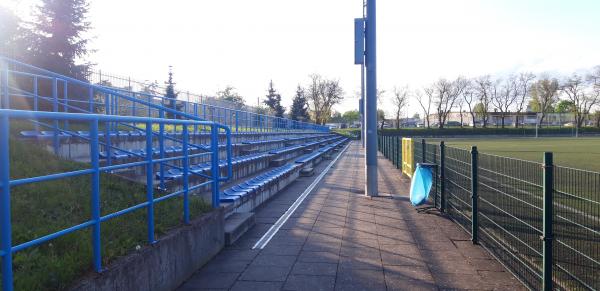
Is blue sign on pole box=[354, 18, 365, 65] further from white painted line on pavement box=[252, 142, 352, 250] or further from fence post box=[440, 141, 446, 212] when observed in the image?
fence post box=[440, 141, 446, 212]

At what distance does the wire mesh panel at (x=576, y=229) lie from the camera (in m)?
4.30

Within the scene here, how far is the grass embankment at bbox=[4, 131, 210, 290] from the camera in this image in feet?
12.3

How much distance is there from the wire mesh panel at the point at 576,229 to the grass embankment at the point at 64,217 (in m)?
3.97

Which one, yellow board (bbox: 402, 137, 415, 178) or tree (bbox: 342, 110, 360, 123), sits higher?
tree (bbox: 342, 110, 360, 123)

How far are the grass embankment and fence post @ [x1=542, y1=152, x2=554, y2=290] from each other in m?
3.85

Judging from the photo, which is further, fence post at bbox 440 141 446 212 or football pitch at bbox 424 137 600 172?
football pitch at bbox 424 137 600 172

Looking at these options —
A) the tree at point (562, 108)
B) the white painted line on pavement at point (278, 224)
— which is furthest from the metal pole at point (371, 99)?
the tree at point (562, 108)

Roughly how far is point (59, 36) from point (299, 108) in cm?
5646

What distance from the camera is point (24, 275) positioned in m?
3.54

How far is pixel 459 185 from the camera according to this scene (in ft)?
28.1

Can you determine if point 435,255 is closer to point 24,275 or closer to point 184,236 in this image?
point 184,236

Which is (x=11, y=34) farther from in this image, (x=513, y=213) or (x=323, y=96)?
(x=323, y=96)

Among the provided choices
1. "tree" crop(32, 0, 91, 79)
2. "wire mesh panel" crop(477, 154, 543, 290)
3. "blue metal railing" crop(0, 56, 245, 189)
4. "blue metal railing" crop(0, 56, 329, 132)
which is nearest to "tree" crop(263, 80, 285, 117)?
"blue metal railing" crop(0, 56, 329, 132)

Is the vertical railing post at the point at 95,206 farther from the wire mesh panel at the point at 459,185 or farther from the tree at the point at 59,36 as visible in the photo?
the tree at the point at 59,36
